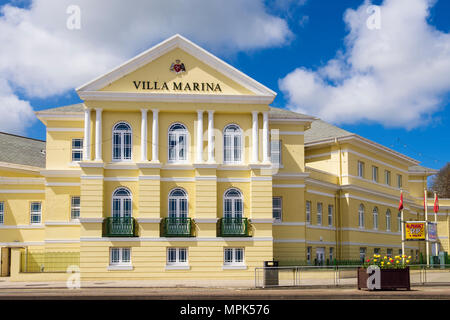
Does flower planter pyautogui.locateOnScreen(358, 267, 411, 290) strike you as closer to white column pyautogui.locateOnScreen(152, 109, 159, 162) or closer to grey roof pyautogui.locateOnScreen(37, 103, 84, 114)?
white column pyautogui.locateOnScreen(152, 109, 159, 162)

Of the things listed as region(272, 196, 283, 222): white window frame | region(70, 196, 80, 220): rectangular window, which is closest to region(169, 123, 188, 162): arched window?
region(272, 196, 283, 222): white window frame

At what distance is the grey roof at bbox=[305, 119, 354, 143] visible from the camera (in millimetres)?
52875

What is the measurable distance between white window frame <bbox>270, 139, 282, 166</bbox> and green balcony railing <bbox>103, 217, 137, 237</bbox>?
416 inches

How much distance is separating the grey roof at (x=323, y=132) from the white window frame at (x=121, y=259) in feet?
64.6

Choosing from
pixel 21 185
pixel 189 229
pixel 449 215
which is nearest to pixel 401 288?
pixel 189 229

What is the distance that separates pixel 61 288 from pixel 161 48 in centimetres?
1573

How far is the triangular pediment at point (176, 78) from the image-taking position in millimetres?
39844

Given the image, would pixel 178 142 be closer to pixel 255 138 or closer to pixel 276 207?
pixel 255 138

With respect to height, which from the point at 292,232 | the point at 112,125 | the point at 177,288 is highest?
the point at 112,125

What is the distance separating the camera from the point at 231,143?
135 feet

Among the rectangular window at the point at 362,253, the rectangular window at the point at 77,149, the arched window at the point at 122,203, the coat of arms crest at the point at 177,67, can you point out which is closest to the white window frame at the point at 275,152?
the coat of arms crest at the point at 177,67

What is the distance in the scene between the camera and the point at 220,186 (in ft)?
133
